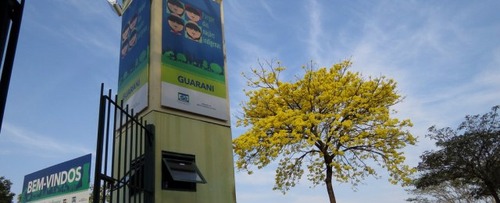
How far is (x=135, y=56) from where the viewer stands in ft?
20.3

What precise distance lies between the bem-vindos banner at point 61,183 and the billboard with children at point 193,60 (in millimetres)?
4376

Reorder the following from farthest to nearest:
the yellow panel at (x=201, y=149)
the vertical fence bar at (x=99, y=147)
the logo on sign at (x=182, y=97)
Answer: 1. the logo on sign at (x=182, y=97)
2. the yellow panel at (x=201, y=149)
3. the vertical fence bar at (x=99, y=147)

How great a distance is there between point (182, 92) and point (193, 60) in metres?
0.63

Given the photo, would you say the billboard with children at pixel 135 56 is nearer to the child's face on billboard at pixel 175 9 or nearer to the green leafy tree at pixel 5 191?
the child's face on billboard at pixel 175 9

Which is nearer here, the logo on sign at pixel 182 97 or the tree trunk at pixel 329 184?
the logo on sign at pixel 182 97

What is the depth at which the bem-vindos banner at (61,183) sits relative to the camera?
8906 mm

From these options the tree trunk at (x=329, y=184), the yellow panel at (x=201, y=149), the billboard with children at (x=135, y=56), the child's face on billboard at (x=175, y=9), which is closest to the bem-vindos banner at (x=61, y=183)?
the billboard with children at (x=135, y=56)

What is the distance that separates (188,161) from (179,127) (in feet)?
1.68

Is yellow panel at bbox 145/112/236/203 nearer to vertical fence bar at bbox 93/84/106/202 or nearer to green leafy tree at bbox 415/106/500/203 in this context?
vertical fence bar at bbox 93/84/106/202

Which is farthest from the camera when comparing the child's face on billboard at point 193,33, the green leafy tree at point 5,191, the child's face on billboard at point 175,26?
the green leafy tree at point 5,191

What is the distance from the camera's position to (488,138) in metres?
18.3

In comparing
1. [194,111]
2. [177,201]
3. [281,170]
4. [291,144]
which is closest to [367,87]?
[291,144]

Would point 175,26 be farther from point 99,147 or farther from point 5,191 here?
point 5,191

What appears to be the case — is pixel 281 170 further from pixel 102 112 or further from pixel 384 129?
pixel 102 112
